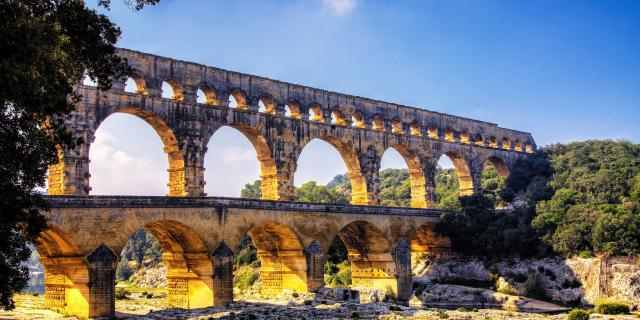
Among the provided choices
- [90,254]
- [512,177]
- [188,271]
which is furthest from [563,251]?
[90,254]

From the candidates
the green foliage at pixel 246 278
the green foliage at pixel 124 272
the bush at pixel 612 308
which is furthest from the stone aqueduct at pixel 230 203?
the green foliage at pixel 124 272

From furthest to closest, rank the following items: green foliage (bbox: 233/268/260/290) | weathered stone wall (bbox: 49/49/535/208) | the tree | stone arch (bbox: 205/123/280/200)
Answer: green foliage (bbox: 233/268/260/290)
stone arch (bbox: 205/123/280/200)
weathered stone wall (bbox: 49/49/535/208)
the tree

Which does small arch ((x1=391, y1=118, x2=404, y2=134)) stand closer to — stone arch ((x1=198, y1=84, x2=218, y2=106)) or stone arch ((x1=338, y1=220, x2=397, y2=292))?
stone arch ((x1=338, y1=220, x2=397, y2=292))

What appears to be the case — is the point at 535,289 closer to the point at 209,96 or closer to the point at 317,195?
the point at 209,96

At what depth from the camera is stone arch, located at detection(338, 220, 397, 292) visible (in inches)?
1763

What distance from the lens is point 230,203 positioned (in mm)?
36406

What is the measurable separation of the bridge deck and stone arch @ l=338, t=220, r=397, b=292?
5.65 ft

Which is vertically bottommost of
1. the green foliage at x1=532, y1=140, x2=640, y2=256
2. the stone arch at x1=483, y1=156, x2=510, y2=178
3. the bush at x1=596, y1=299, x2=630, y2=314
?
the bush at x1=596, y1=299, x2=630, y2=314

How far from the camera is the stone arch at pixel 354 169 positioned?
47.6m

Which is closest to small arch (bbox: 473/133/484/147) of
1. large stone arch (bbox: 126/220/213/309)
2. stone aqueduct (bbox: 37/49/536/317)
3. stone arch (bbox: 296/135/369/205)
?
stone aqueduct (bbox: 37/49/536/317)

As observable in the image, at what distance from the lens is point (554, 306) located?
41875 millimetres

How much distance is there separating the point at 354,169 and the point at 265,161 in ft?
24.9

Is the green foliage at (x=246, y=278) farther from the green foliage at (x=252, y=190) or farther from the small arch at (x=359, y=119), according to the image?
the green foliage at (x=252, y=190)

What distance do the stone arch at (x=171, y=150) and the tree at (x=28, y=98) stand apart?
707 inches
